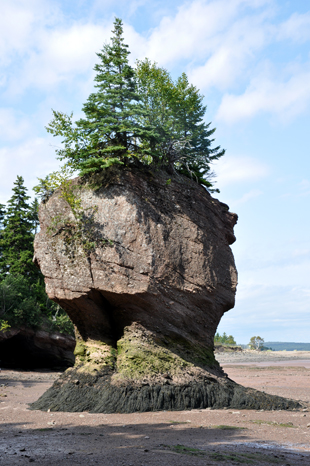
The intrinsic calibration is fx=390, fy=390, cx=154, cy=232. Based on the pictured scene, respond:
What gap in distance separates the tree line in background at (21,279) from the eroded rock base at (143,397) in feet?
49.2

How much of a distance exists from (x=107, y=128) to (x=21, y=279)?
20.1 m

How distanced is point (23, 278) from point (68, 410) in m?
21.0

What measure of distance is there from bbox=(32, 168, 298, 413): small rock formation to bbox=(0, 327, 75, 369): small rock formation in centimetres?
1657

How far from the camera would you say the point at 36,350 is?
30203 mm

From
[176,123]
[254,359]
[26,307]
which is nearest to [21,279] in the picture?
[26,307]

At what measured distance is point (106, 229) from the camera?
13.7m

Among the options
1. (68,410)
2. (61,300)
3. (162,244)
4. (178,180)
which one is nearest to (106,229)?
(162,244)

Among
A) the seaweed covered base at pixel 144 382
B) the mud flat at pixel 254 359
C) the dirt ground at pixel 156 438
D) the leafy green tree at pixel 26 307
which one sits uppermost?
the leafy green tree at pixel 26 307

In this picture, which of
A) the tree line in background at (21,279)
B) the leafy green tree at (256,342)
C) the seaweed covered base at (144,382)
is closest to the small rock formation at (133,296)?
the seaweed covered base at (144,382)

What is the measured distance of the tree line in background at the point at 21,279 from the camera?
28766mm

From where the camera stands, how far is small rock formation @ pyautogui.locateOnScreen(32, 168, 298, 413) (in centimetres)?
1284

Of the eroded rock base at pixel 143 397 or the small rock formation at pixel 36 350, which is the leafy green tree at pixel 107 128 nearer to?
the eroded rock base at pixel 143 397

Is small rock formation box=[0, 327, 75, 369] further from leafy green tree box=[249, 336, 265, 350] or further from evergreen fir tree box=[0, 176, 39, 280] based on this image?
leafy green tree box=[249, 336, 265, 350]

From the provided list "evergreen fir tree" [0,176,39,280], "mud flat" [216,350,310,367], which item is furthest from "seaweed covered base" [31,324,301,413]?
"mud flat" [216,350,310,367]
